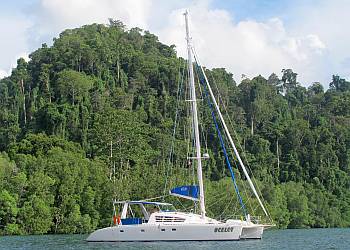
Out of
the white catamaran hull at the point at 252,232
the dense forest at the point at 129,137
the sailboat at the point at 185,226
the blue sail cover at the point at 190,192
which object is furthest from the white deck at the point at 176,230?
the dense forest at the point at 129,137

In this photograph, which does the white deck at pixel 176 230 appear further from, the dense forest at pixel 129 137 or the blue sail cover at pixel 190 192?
the dense forest at pixel 129 137

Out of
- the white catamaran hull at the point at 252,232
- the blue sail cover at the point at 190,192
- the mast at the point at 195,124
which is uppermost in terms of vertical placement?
the mast at the point at 195,124

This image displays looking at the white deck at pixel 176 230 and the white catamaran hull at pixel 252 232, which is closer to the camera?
the white deck at pixel 176 230

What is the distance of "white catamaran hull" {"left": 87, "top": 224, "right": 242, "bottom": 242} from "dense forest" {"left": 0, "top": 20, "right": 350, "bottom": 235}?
22732mm

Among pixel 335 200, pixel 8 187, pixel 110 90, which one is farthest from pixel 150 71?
pixel 8 187

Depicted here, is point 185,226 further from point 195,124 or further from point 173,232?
point 195,124

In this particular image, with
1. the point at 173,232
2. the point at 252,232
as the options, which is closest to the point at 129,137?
the point at 252,232

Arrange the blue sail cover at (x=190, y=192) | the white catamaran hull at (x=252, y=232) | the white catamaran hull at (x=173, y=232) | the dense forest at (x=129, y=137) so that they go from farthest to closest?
1. the dense forest at (x=129, y=137)
2. the white catamaran hull at (x=252, y=232)
3. the blue sail cover at (x=190, y=192)
4. the white catamaran hull at (x=173, y=232)

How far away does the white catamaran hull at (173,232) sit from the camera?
154ft

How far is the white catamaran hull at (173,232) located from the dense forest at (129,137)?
74.6ft

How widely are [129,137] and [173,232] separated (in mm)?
44258

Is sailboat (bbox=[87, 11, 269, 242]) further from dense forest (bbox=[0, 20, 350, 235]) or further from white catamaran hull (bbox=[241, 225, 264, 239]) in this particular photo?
dense forest (bbox=[0, 20, 350, 235])

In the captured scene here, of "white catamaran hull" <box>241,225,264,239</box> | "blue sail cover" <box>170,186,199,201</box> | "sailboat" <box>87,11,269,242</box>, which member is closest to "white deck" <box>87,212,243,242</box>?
"sailboat" <box>87,11,269,242</box>

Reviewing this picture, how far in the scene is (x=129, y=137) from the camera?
90.6m
